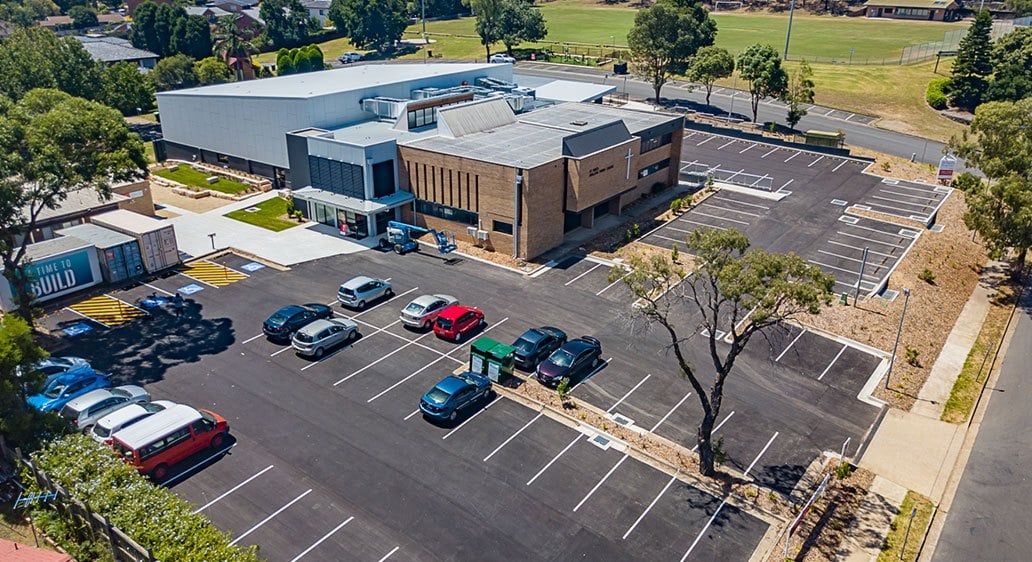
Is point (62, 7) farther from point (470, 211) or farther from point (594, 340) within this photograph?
point (594, 340)

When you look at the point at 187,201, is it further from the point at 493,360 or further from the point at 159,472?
the point at 493,360

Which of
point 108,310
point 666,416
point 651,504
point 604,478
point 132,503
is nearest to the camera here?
point 132,503

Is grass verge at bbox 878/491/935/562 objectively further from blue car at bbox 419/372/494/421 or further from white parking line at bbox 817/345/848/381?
blue car at bbox 419/372/494/421

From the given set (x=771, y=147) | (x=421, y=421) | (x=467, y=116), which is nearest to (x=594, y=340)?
(x=421, y=421)

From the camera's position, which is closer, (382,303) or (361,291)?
(361,291)

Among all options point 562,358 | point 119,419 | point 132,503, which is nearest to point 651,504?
point 562,358

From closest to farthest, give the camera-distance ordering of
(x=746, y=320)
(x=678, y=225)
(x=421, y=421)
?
(x=421, y=421)
(x=746, y=320)
(x=678, y=225)

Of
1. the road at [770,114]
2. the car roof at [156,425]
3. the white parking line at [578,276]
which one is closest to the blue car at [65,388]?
the car roof at [156,425]
